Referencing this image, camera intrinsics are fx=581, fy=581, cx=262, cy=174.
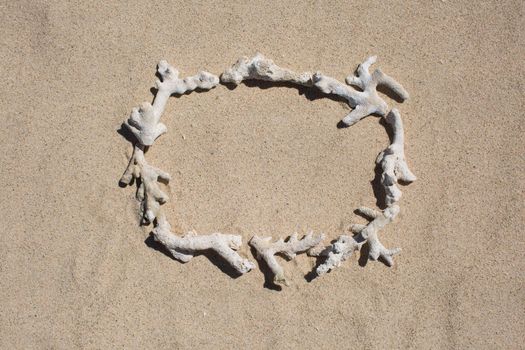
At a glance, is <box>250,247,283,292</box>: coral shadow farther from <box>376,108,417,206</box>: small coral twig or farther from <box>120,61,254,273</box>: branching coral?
<box>376,108,417,206</box>: small coral twig

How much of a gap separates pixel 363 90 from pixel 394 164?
43 cm

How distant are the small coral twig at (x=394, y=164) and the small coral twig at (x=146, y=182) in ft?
3.72

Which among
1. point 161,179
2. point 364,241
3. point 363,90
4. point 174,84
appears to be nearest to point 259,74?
point 174,84

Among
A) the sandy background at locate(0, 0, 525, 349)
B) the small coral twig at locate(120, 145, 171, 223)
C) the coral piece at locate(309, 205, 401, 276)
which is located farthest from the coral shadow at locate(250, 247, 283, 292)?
the small coral twig at locate(120, 145, 171, 223)

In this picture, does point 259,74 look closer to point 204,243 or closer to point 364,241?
point 204,243

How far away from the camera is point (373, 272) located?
3.09 metres

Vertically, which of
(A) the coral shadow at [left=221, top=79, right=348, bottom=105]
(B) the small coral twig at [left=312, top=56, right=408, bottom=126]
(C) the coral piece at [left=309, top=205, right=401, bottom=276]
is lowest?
(C) the coral piece at [left=309, top=205, right=401, bottom=276]

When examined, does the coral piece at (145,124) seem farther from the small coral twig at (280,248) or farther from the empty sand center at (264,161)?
the small coral twig at (280,248)

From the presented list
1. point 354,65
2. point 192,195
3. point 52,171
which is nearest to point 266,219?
point 192,195

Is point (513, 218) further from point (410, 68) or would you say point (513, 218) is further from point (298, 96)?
point (298, 96)

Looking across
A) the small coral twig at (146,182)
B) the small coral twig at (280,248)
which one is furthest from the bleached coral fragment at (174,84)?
the small coral twig at (280,248)

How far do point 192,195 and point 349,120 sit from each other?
3.06 feet

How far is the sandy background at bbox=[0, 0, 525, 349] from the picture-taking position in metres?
3.09

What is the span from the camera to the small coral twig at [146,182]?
3023mm
